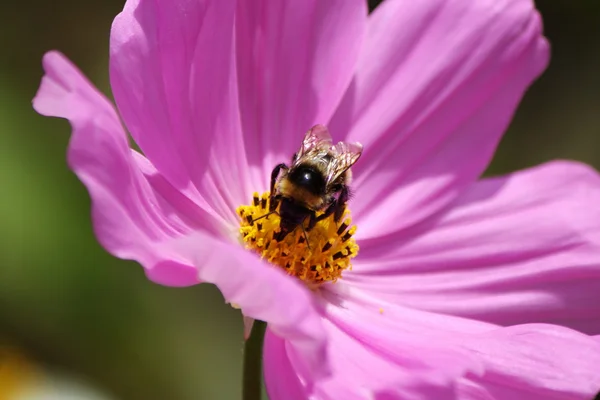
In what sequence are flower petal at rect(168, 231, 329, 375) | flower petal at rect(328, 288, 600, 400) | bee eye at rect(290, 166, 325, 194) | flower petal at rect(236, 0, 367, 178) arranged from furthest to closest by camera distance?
flower petal at rect(236, 0, 367, 178) → bee eye at rect(290, 166, 325, 194) → flower petal at rect(328, 288, 600, 400) → flower petal at rect(168, 231, 329, 375)

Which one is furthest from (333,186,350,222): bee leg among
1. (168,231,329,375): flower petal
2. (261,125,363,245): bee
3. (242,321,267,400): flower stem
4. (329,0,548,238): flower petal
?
(168,231,329,375): flower petal

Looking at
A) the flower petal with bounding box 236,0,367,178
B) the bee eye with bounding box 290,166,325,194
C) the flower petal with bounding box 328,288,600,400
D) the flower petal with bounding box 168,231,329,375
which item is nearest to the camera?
the flower petal with bounding box 168,231,329,375

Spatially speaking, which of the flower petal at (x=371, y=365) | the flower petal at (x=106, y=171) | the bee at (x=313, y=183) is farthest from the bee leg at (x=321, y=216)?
the flower petal at (x=106, y=171)

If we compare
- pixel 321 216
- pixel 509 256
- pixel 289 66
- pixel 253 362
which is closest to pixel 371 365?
pixel 253 362

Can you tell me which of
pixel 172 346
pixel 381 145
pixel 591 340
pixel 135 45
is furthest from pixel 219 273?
pixel 172 346

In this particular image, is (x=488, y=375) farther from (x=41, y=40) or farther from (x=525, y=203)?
(x=41, y=40)

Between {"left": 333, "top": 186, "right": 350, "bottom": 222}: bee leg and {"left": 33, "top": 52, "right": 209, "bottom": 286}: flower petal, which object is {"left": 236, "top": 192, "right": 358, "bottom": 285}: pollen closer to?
{"left": 333, "top": 186, "right": 350, "bottom": 222}: bee leg

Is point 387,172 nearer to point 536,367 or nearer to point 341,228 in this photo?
point 341,228

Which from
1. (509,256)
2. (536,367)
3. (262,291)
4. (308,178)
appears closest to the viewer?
(262,291)
